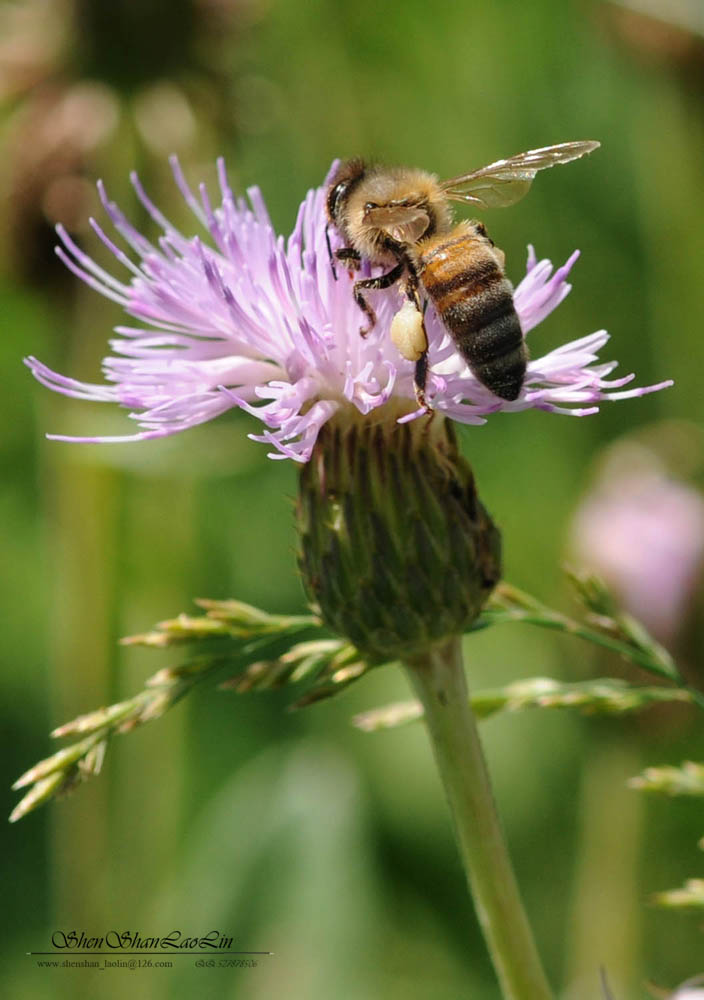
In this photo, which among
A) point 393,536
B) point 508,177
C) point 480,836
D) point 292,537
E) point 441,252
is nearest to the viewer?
point 480,836

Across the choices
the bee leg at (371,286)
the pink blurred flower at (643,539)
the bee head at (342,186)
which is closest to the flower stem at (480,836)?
the bee leg at (371,286)

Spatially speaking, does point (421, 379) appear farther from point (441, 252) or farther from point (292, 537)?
point (292, 537)

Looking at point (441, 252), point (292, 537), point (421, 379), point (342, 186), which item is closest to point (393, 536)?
point (421, 379)

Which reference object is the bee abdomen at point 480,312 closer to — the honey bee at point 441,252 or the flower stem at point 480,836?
the honey bee at point 441,252

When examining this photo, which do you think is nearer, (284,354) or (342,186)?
(284,354)

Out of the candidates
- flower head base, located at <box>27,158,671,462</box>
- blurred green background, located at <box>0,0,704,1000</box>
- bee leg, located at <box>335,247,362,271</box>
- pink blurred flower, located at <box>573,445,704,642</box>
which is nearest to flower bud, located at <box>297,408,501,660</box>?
flower head base, located at <box>27,158,671,462</box>
